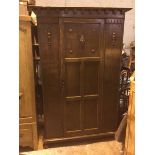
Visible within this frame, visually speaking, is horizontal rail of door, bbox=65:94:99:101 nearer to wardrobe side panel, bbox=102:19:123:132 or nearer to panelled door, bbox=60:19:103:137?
panelled door, bbox=60:19:103:137

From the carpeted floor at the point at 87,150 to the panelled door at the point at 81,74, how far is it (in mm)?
168

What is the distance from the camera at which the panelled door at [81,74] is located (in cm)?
250

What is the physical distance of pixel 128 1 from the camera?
389 cm

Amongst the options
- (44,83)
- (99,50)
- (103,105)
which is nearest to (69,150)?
(103,105)

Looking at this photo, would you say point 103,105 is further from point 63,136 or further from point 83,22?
point 83,22

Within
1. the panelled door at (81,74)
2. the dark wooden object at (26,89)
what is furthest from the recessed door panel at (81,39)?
the dark wooden object at (26,89)

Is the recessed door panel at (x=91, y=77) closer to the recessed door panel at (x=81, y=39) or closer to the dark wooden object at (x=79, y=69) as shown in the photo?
the dark wooden object at (x=79, y=69)

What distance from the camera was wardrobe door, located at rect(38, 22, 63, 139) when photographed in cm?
243

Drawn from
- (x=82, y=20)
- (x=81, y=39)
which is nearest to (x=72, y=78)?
(x=81, y=39)

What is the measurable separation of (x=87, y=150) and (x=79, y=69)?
3.15ft

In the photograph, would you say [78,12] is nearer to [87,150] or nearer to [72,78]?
[72,78]

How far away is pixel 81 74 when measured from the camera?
103 inches
